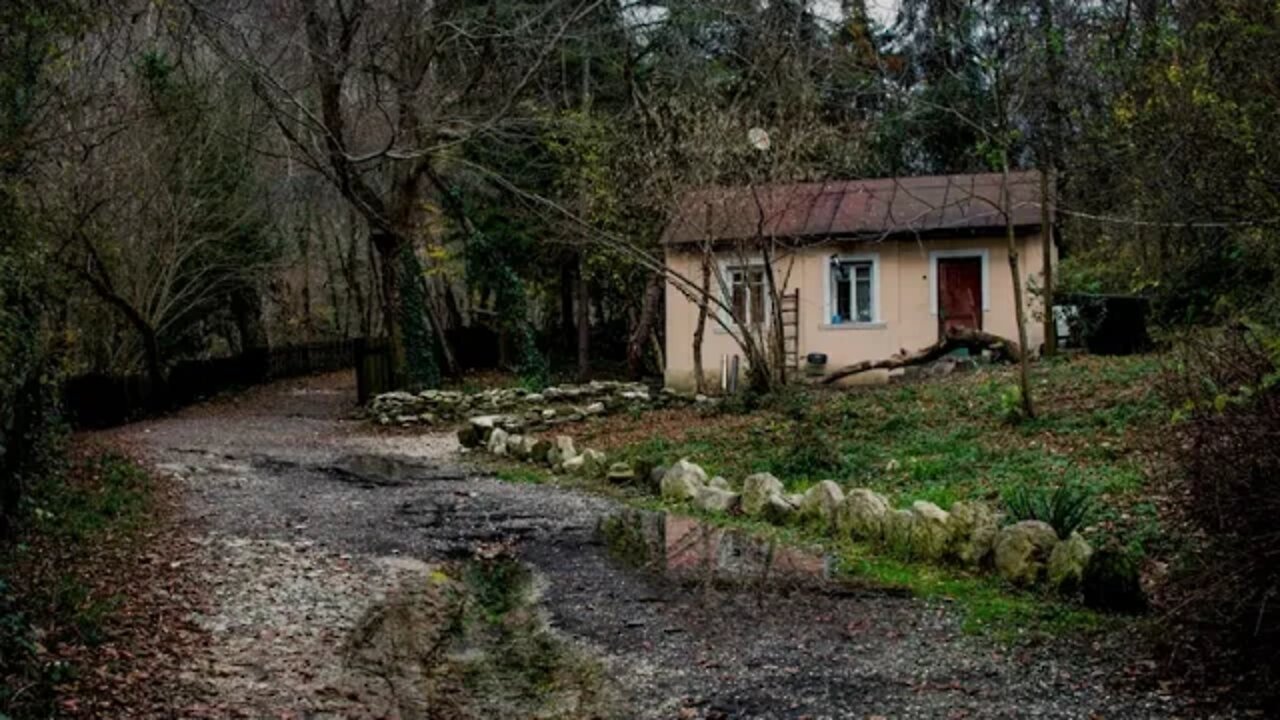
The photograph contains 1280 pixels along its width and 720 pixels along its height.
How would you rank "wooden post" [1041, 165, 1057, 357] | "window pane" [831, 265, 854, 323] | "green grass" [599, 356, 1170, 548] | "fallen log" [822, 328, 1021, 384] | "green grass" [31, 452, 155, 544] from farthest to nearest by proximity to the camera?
"window pane" [831, 265, 854, 323], "fallen log" [822, 328, 1021, 384], "wooden post" [1041, 165, 1057, 357], "green grass" [599, 356, 1170, 548], "green grass" [31, 452, 155, 544]

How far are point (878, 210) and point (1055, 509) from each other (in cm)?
1583

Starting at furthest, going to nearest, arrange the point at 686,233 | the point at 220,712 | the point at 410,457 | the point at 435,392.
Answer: the point at 686,233
the point at 435,392
the point at 410,457
the point at 220,712

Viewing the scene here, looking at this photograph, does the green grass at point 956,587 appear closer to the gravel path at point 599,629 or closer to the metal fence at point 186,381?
the gravel path at point 599,629

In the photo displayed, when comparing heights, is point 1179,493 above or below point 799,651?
above

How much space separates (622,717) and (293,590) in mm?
3425

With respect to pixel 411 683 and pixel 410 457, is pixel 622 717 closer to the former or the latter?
pixel 411 683

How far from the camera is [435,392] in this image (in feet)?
67.9

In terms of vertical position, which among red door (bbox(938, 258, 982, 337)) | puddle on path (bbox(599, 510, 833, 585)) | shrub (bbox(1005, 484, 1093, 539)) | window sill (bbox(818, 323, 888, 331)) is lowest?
puddle on path (bbox(599, 510, 833, 585))

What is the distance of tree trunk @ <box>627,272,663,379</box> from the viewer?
81.6 feet

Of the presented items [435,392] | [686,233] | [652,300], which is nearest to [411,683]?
[435,392]

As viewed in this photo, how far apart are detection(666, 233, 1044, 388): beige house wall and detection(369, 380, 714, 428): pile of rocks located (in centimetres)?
295

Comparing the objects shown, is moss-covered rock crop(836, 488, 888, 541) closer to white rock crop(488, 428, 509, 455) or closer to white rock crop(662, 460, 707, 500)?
white rock crop(662, 460, 707, 500)

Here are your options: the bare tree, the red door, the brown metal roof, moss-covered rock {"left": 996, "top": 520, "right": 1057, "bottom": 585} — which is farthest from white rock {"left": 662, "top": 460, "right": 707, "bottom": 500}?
the red door

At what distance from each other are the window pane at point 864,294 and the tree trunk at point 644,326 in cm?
426
